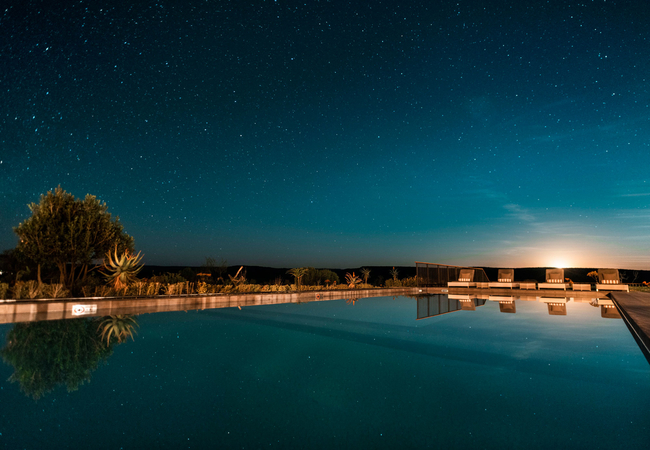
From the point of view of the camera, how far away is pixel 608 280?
13.9 m

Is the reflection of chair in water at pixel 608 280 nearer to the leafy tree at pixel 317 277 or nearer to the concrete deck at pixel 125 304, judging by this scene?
the concrete deck at pixel 125 304

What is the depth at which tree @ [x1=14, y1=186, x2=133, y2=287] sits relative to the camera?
959cm

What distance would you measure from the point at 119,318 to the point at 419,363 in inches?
245

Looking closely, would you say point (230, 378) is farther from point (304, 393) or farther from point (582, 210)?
point (582, 210)

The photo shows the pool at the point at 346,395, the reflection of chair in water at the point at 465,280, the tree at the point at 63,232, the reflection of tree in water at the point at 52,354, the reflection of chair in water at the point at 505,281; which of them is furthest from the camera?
the reflection of chair in water at the point at 465,280

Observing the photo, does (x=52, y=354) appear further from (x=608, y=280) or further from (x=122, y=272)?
(x=608, y=280)

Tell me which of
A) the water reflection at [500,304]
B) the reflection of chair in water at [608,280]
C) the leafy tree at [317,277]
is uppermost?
the reflection of chair in water at [608,280]

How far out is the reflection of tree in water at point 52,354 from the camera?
3381 mm

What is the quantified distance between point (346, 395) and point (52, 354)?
372cm

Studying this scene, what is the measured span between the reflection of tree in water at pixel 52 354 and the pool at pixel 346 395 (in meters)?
0.14

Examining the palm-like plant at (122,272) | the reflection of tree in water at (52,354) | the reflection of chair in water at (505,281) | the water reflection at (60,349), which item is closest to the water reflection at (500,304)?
the reflection of chair in water at (505,281)

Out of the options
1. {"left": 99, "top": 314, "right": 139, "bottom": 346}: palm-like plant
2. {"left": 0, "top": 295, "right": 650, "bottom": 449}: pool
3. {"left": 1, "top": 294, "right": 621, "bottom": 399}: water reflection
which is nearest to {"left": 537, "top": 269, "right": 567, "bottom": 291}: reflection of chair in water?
{"left": 0, "top": 295, "right": 650, "bottom": 449}: pool

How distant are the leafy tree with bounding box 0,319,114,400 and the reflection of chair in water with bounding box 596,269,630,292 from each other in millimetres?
16496

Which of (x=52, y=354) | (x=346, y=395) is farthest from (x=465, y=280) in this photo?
(x=52, y=354)
